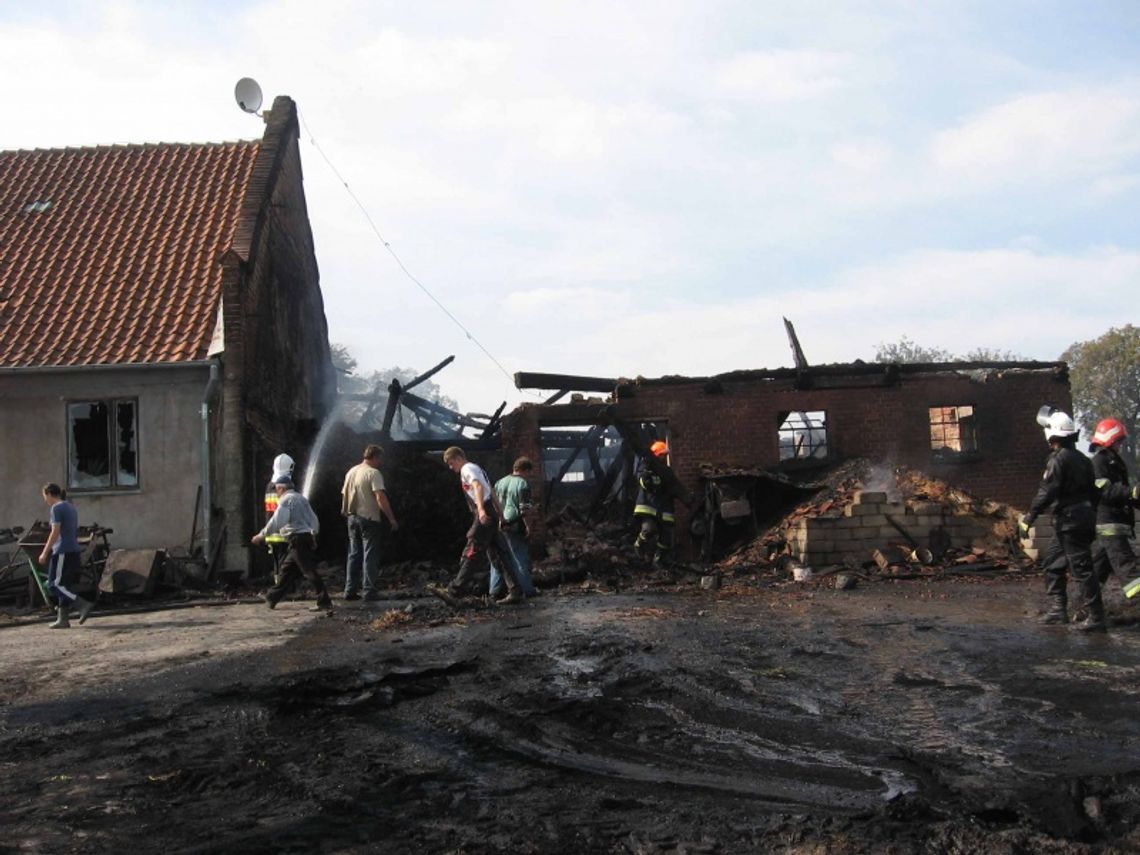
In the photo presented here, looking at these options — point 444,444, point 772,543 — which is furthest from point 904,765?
point 444,444

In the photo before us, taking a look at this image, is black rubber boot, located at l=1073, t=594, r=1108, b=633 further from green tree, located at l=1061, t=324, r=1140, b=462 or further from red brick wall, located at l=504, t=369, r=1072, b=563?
green tree, located at l=1061, t=324, r=1140, b=462

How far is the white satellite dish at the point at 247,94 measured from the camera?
20.0 m

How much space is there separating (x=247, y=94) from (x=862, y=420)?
43.2ft

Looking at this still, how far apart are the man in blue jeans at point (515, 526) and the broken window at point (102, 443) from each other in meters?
7.06

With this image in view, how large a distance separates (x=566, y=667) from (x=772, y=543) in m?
9.29

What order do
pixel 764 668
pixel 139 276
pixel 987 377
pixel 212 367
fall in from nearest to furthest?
1. pixel 764 668
2. pixel 212 367
3. pixel 139 276
4. pixel 987 377

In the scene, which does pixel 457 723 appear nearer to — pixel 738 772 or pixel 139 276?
pixel 738 772

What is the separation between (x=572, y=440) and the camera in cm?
2253

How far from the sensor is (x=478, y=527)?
10.8 metres

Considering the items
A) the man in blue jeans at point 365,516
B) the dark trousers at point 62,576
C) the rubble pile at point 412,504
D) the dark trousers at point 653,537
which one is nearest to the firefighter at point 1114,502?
the dark trousers at point 653,537

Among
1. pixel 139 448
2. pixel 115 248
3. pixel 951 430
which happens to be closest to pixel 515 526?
pixel 139 448

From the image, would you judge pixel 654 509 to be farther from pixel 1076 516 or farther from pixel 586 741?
pixel 586 741

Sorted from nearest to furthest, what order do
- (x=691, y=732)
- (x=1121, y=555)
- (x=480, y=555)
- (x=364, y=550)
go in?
(x=691, y=732) < (x=1121, y=555) < (x=480, y=555) < (x=364, y=550)

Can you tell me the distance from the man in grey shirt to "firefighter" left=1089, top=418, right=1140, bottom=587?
7474 mm
